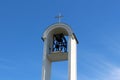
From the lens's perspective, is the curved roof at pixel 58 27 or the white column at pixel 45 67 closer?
the white column at pixel 45 67

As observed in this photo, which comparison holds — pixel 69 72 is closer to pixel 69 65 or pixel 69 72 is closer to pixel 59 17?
pixel 69 65

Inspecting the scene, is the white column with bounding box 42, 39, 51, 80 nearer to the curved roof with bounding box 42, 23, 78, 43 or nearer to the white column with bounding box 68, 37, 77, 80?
the curved roof with bounding box 42, 23, 78, 43

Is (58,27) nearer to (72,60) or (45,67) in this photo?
(72,60)

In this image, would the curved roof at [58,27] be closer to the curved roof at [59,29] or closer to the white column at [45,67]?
the curved roof at [59,29]

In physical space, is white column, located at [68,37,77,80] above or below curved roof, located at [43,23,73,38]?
below

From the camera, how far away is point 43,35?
25.5 metres

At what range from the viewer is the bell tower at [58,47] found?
24078 millimetres

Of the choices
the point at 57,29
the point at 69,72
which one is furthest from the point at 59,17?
the point at 69,72

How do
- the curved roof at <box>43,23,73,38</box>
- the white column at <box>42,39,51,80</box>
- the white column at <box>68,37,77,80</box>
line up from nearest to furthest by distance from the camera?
the white column at <box>68,37,77,80</box> < the white column at <box>42,39,51,80</box> < the curved roof at <box>43,23,73,38</box>

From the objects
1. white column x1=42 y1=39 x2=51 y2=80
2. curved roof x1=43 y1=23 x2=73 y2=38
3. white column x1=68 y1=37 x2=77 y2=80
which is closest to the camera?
white column x1=68 y1=37 x2=77 y2=80

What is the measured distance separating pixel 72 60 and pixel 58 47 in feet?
6.47

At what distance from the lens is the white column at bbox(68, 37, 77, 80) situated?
2344cm

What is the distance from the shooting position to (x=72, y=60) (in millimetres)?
24078

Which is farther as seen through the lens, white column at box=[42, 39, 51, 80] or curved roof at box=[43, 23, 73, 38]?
curved roof at box=[43, 23, 73, 38]
